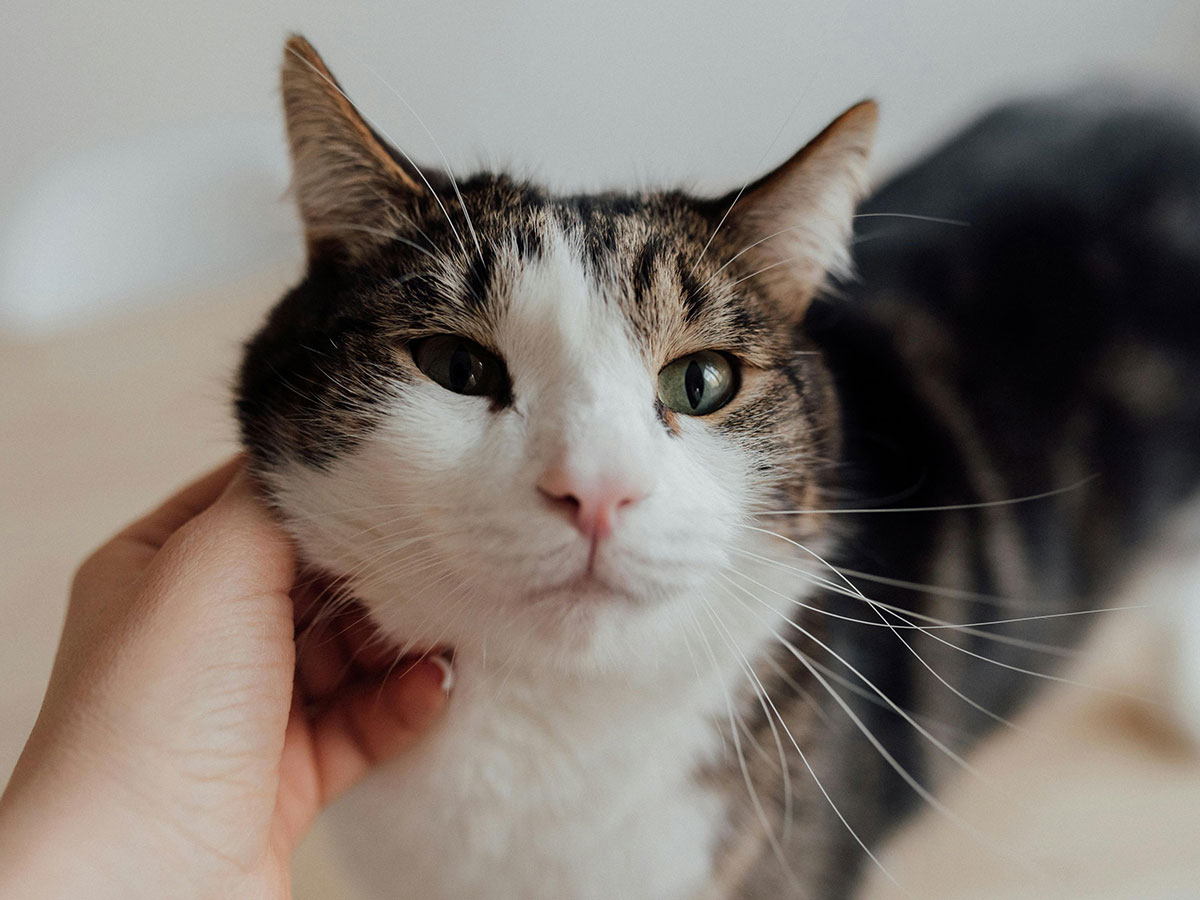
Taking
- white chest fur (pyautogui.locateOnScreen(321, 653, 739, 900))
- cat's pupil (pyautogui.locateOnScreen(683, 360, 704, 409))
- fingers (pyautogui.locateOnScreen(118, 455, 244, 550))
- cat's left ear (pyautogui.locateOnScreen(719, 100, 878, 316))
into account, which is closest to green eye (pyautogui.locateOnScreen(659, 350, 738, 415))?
cat's pupil (pyautogui.locateOnScreen(683, 360, 704, 409))

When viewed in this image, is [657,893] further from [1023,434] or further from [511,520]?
[1023,434]

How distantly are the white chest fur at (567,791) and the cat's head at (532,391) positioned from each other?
0.08 m

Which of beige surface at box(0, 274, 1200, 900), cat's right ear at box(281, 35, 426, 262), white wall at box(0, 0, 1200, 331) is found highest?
white wall at box(0, 0, 1200, 331)

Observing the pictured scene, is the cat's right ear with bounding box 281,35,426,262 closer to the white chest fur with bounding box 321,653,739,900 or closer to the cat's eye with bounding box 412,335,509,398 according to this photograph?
the cat's eye with bounding box 412,335,509,398

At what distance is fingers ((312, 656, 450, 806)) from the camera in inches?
26.1

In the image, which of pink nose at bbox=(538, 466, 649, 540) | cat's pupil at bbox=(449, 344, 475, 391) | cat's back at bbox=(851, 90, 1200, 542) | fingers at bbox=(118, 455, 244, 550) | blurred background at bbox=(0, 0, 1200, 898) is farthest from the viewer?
cat's back at bbox=(851, 90, 1200, 542)

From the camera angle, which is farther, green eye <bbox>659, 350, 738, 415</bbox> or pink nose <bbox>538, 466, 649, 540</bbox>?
green eye <bbox>659, 350, 738, 415</bbox>

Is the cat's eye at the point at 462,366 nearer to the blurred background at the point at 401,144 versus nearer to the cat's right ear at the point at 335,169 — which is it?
the cat's right ear at the point at 335,169

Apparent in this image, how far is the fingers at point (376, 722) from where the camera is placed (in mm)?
663

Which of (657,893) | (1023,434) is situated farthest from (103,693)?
(1023,434)

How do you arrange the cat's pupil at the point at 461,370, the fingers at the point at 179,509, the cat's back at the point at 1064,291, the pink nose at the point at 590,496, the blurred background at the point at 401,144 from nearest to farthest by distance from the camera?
the pink nose at the point at 590,496 < the cat's pupil at the point at 461,370 < the fingers at the point at 179,509 < the blurred background at the point at 401,144 < the cat's back at the point at 1064,291

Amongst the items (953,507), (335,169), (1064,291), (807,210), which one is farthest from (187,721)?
(1064,291)

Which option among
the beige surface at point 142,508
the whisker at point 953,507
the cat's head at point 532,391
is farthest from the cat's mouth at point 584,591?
the beige surface at point 142,508

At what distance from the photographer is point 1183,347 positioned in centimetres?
100
